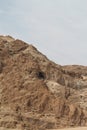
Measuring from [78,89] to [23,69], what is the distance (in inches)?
269

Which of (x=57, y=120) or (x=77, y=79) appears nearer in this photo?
(x=57, y=120)

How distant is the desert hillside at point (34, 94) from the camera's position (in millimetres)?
→ 40062

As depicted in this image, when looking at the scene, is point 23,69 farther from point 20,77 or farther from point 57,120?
point 57,120

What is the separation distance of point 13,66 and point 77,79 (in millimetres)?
9192

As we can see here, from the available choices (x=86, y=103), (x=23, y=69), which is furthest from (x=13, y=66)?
(x=86, y=103)

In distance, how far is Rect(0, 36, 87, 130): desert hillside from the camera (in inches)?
1577

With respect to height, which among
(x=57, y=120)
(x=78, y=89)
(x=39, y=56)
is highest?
(x=39, y=56)

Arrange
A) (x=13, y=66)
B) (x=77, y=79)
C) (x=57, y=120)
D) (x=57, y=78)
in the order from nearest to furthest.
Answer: (x=57, y=120)
(x=13, y=66)
(x=57, y=78)
(x=77, y=79)

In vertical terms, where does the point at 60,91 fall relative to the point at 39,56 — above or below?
below

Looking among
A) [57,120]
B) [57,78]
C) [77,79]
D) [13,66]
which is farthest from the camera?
[77,79]

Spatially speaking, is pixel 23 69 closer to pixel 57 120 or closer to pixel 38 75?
pixel 38 75

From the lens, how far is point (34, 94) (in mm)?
42406

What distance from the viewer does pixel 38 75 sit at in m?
45.8

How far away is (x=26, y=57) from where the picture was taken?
4572 cm
